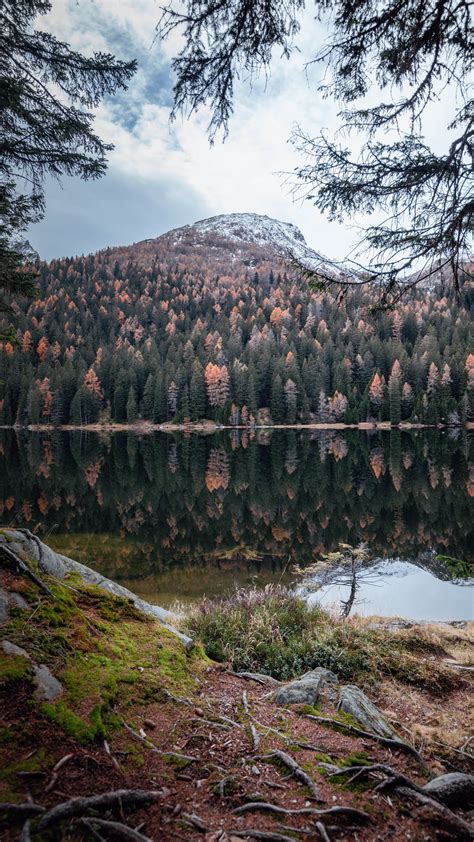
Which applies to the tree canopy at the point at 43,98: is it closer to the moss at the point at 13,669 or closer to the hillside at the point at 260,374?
the moss at the point at 13,669

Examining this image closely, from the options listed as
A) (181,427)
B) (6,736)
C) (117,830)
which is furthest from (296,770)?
(181,427)

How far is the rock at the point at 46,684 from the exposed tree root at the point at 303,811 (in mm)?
1466

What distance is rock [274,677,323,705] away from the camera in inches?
172

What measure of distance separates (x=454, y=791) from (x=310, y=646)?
3.34 metres

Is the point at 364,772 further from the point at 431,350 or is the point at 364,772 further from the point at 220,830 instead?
the point at 431,350

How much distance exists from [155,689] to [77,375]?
96835mm

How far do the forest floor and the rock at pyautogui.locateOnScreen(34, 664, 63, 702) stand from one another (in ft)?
0.08

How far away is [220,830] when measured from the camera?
240 centimetres

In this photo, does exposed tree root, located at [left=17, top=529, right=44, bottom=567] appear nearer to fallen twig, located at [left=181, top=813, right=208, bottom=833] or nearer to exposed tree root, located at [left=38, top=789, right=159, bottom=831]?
exposed tree root, located at [left=38, top=789, right=159, bottom=831]

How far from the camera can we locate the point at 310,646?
6.23 metres

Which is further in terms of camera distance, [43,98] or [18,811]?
[43,98]

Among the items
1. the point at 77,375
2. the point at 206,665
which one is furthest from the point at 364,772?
the point at 77,375

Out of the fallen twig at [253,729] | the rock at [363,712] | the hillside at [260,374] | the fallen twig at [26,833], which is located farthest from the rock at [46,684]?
the hillside at [260,374]

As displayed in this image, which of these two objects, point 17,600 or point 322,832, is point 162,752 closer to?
point 322,832
